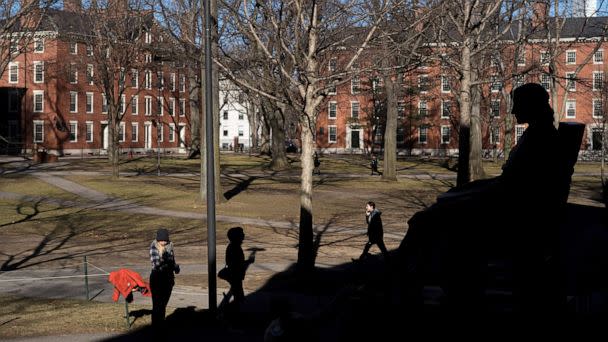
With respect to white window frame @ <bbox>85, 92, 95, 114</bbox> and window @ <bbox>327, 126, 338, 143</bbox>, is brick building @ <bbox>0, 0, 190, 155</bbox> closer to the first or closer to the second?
white window frame @ <bbox>85, 92, 95, 114</bbox>

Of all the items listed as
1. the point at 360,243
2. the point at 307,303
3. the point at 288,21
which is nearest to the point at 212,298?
the point at 307,303

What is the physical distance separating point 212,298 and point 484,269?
9.55 meters

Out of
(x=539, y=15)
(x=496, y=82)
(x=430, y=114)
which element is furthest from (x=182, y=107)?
(x=496, y=82)

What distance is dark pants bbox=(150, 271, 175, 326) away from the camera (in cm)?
1163

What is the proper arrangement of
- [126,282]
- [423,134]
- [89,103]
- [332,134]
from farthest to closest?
[332,134] → [423,134] → [89,103] → [126,282]

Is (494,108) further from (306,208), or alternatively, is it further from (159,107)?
(306,208)

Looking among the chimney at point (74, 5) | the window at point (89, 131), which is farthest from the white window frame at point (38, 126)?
the chimney at point (74, 5)

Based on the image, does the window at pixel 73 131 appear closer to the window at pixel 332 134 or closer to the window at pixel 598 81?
the window at pixel 332 134

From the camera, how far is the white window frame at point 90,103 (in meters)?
82.8

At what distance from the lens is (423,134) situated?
8500 cm

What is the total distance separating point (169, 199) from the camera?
37.2m

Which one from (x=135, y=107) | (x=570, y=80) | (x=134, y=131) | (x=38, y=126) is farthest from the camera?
(x=134, y=131)

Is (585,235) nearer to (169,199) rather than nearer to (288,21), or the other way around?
(288,21)

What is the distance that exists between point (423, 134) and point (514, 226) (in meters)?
82.1
